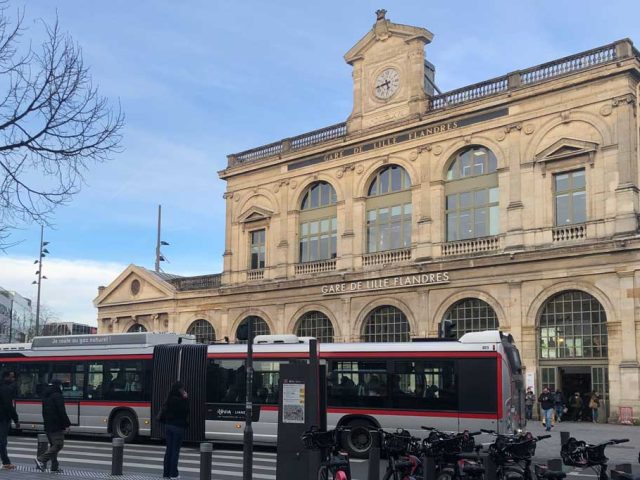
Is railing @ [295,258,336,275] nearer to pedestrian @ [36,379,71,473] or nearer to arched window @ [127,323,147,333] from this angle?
arched window @ [127,323,147,333]

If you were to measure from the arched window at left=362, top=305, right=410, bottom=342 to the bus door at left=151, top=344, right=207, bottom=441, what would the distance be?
15.3m

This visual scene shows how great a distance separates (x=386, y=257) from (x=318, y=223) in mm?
5228

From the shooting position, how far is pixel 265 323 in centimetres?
4281

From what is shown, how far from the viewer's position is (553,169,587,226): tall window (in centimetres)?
3162

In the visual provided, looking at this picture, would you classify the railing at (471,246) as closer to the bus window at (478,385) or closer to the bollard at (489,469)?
the bus window at (478,385)

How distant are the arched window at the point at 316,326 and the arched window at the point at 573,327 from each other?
11.4 metres

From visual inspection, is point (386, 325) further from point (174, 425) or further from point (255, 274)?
point (174, 425)

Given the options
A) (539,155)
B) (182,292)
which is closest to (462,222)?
(539,155)

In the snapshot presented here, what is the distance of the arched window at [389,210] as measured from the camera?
3759 cm

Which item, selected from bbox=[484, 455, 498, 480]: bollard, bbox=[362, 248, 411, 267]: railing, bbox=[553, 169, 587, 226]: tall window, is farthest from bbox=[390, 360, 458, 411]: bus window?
bbox=[362, 248, 411, 267]: railing

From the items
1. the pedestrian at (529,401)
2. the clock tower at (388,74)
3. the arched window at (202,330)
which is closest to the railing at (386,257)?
the clock tower at (388,74)

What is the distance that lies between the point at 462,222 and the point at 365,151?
649cm

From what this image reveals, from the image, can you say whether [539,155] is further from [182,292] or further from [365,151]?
[182,292]

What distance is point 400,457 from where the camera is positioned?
1252 cm
